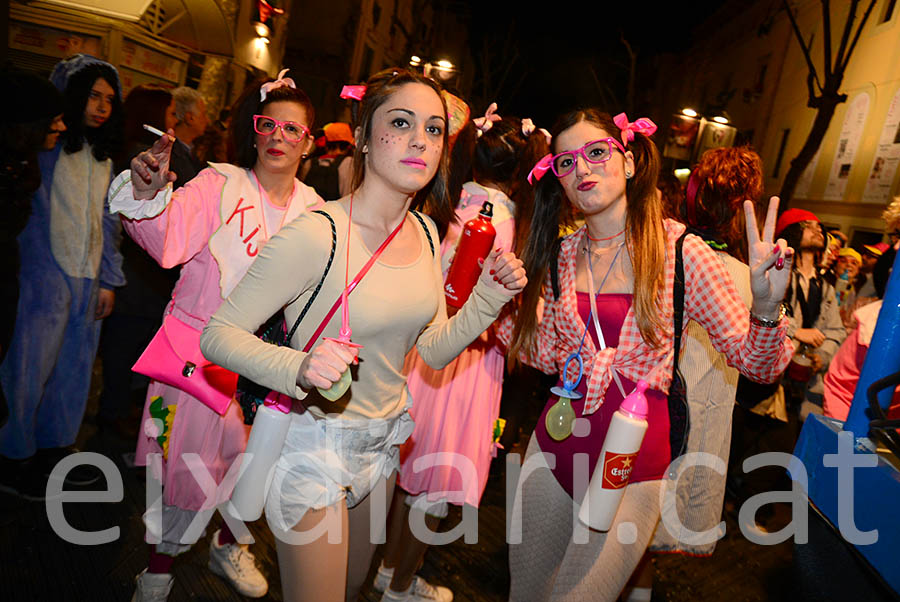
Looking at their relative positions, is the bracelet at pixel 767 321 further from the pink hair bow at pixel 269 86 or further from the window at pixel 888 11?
the window at pixel 888 11

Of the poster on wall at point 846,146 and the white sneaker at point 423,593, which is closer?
the white sneaker at point 423,593

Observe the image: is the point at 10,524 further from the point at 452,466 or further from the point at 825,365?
the point at 825,365

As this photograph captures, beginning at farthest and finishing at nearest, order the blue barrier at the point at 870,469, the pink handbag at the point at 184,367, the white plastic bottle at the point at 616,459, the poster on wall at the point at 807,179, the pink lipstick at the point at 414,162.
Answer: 1. the poster on wall at the point at 807,179
2. the pink handbag at the point at 184,367
3. the pink lipstick at the point at 414,162
4. the white plastic bottle at the point at 616,459
5. the blue barrier at the point at 870,469

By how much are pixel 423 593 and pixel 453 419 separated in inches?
38.8

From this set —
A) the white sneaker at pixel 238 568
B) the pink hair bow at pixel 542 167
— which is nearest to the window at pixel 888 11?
the pink hair bow at pixel 542 167

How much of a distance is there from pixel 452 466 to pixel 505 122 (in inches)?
75.5

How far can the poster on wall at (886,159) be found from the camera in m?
12.0

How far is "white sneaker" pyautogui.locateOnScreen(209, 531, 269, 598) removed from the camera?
3.13m

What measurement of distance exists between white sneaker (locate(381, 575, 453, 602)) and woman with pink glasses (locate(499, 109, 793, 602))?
1001mm

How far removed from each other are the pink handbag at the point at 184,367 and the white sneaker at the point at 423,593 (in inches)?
53.2

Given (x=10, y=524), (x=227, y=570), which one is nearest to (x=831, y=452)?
(x=227, y=570)

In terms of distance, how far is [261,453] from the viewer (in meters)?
1.80

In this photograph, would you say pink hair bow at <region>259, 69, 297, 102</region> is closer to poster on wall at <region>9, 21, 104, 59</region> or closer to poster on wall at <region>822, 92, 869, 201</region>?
poster on wall at <region>9, 21, 104, 59</region>

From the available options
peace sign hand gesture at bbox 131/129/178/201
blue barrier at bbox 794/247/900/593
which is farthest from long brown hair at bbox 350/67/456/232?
blue barrier at bbox 794/247/900/593
